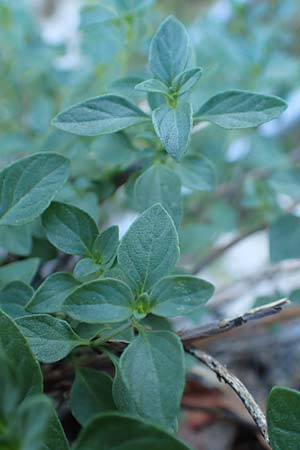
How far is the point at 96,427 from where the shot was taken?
33 cm

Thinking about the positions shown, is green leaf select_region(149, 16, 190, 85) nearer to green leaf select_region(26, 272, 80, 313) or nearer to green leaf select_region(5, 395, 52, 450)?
green leaf select_region(26, 272, 80, 313)

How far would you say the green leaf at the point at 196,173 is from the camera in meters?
0.57

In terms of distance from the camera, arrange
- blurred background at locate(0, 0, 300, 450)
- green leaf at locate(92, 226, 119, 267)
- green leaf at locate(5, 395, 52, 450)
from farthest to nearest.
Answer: blurred background at locate(0, 0, 300, 450) → green leaf at locate(92, 226, 119, 267) → green leaf at locate(5, 395, 52, 450)

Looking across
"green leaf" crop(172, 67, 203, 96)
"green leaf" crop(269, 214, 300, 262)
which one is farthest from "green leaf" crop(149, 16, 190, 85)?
"green leaf" crop(269, 214, 300, 262)

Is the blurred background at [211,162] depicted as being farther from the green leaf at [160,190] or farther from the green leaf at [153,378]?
the green leaf at [153,378]

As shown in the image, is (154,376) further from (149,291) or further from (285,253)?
(285,253)

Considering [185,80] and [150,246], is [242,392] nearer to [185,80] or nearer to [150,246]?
[150,246]

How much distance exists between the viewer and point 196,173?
1.90 feet

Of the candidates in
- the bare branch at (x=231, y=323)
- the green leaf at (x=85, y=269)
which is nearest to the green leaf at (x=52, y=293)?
the green leaf at (x=85, y=269)

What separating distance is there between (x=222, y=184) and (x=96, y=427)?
691mm

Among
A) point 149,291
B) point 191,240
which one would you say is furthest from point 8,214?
point 191,240

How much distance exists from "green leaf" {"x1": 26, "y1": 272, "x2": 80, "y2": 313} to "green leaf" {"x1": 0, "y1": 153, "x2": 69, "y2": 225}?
0.06 m

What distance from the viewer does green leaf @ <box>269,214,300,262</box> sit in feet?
2.43

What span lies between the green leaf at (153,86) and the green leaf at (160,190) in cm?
8
